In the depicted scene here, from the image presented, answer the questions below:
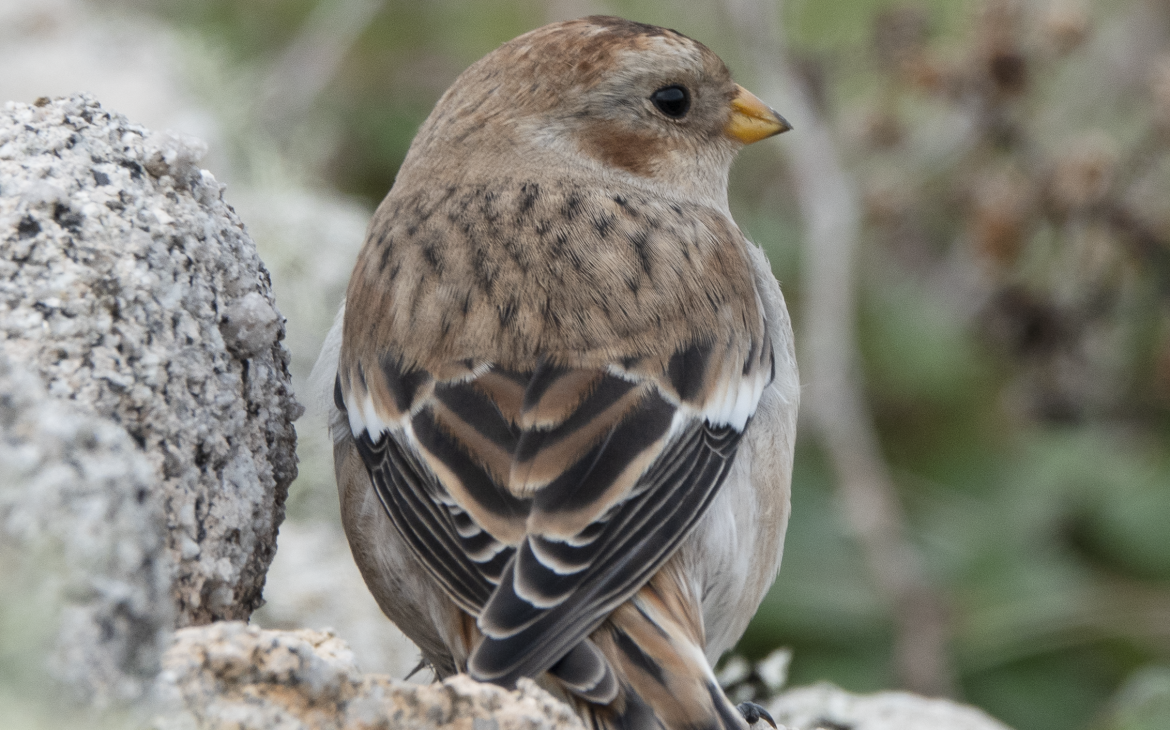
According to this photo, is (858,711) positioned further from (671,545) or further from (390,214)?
(390,214)

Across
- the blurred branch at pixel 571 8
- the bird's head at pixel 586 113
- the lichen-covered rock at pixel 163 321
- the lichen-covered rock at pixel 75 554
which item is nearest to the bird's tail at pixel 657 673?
the lichen-covered rock at pixel 163 321

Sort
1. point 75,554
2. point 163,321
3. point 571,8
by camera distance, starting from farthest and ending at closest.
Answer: point 571,8, point 163,321, point 75,554

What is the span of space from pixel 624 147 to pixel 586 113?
10 centimetres

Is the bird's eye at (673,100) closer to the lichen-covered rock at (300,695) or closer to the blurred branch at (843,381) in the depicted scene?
the blurred branch at (843,381)

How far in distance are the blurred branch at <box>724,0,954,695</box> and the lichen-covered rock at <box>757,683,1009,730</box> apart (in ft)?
3.84

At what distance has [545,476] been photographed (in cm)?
189

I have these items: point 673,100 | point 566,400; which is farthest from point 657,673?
point 673,100

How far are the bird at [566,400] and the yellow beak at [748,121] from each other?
0.23m

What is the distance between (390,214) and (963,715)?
1.45 meters

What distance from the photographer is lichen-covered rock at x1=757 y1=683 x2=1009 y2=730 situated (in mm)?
2465

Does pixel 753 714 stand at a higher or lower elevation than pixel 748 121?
lower

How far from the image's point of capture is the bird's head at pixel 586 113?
8.39 feet

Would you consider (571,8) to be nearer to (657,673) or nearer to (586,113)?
(586,113)

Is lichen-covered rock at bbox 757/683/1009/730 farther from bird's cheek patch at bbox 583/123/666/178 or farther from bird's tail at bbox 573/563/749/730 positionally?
bird's cheek patch at bbox 583/123/666/178
